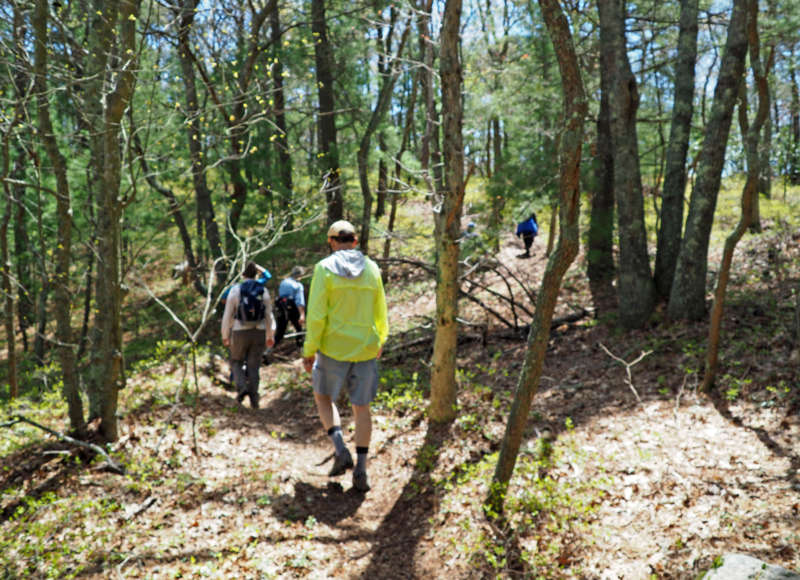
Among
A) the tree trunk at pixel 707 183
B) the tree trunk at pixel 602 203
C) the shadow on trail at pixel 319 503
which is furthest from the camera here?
the tree trunk at pixel 602 203

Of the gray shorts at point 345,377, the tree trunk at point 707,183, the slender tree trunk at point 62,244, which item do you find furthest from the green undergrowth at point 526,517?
the tree trunk at point 707,183

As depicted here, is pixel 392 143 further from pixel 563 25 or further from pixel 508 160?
pixel 563 25

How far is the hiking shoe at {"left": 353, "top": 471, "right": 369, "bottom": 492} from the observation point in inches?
193

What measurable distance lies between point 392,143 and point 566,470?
39.9 ft

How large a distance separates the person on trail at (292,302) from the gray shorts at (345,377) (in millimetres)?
5050

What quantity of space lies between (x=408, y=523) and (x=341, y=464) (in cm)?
89

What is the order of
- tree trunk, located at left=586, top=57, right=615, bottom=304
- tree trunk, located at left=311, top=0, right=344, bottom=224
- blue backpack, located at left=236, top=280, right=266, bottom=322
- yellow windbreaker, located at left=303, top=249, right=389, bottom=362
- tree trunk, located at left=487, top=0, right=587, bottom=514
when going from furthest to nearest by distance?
tree trunk, located at left=311, top=0, right=344, bottom=224 → tree trunk, located at left=586, top=57, right=615, bottom=304 → blue backpack, located at left=236, top=280, right=266, bottom=322 → yellow windbreaker, located at left=303, top=249, right=389, bottom=362 → tree trunk, located at left=487, top=0, right=587, bottom=514

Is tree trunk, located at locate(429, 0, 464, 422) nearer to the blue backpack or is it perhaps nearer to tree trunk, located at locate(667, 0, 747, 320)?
the blue backpack

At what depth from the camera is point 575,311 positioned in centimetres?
1017

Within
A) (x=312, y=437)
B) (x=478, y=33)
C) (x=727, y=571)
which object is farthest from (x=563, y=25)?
(x=478, y=33)

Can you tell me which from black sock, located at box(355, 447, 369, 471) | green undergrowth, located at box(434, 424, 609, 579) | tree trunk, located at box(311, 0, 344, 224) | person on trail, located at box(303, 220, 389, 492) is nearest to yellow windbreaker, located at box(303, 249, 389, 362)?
person on trail, located at box(303, 220, 389, 492)

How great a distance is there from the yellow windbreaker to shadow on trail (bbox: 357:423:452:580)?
130 centimetres

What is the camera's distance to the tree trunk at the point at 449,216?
5164 millimetres

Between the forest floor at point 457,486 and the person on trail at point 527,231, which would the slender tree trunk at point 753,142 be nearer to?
the forest floor at point 457,486
